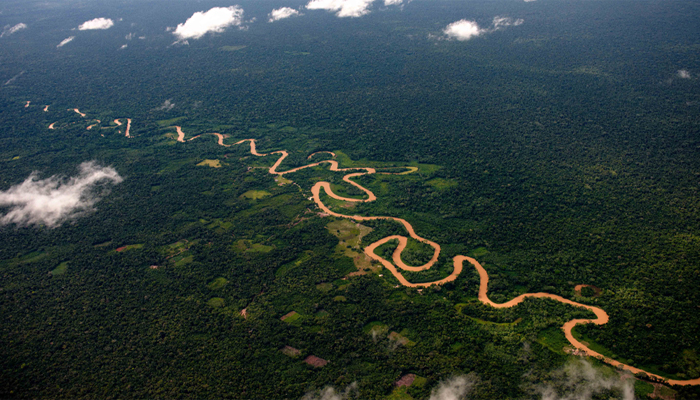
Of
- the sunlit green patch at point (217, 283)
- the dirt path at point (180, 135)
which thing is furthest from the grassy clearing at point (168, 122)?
the sunlit green patch at point (217, 283)

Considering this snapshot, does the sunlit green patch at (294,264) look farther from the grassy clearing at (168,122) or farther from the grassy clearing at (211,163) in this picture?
the grassy clearing at (168,122)

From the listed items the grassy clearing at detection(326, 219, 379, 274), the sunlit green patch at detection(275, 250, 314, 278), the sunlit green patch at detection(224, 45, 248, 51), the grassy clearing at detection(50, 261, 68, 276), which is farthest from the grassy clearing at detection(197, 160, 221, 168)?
the sunlit green patch at detection(224, 45, 248, 51)

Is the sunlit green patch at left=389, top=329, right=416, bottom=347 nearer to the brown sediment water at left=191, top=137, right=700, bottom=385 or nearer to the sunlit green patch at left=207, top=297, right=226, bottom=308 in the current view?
Result: the brown sediment water at left=191, top=137, right=700, bottom=385

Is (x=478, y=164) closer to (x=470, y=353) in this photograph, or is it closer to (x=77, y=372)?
(x=470, y=353)

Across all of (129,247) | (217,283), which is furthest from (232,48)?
(217,283)

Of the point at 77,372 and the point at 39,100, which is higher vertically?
the point at 39,100

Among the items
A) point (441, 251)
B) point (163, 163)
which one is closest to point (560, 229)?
point (441, 251)
